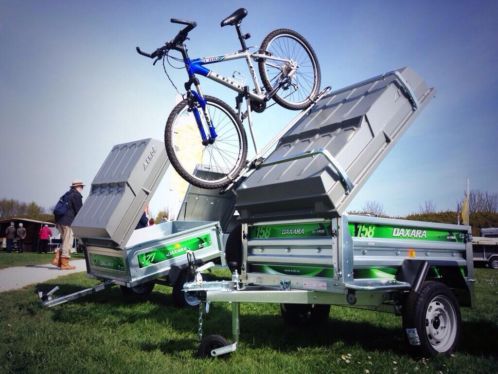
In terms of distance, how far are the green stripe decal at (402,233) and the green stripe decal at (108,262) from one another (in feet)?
12.8

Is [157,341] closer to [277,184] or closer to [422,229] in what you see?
[277,184]

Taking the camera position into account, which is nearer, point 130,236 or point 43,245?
point 130,236

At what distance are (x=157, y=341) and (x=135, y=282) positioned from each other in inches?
78.0

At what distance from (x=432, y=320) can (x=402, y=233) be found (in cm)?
82

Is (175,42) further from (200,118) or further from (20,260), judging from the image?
(20,260)

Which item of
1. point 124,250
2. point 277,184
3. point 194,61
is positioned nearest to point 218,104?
point 194,61

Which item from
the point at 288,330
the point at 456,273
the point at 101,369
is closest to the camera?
the point at 101,369

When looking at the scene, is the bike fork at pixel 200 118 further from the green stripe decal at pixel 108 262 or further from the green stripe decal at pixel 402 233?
the green stripe decal at pixel 108 262

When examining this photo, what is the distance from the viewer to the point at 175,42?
15.4ft

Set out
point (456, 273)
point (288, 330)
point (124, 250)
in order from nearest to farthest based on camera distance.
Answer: point (456, 273), point (288, 330), point (124, 250)

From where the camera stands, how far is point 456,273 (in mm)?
4156

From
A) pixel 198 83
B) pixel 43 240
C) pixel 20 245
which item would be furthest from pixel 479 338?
pixel 20 245

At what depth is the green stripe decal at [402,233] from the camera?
3402 millimetres

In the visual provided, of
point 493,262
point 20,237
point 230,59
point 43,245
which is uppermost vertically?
point 230,59
